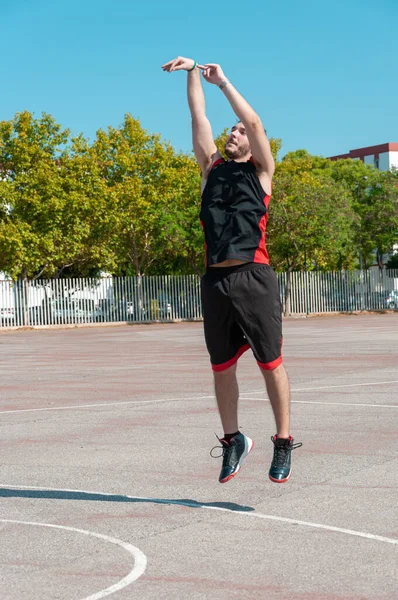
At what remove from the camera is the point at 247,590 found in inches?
161

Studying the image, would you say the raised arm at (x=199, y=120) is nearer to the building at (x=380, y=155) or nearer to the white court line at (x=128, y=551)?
the white court line at (x=128, y=551)

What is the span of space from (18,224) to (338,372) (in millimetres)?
32451

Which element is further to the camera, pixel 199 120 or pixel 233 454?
pixel 199 120

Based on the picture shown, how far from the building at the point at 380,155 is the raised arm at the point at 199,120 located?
357 ft

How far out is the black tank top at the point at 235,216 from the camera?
19.4ft

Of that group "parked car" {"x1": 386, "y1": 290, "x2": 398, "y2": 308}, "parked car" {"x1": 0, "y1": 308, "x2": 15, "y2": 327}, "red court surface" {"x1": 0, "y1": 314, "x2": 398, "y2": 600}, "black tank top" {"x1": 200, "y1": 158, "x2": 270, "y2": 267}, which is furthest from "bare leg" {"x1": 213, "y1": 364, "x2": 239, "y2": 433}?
"parked car" {"x1": 386, "y1": 290, "x2": 398, "y2": 308}

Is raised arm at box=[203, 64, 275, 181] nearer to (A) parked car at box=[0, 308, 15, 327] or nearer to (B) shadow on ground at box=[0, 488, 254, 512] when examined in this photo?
(B) shadow on ground at box=[0, 488, 254, 512]

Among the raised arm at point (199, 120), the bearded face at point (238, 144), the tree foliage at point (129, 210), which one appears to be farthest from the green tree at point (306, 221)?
the bearded face at point (238, 144)

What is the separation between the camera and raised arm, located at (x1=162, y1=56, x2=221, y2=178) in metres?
6.16

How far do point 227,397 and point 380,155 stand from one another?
11348 cm

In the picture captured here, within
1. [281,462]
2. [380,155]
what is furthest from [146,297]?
[380,155]

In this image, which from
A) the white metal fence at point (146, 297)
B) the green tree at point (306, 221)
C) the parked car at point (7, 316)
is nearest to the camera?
the parked car at point (7, 316)

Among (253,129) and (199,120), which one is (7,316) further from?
(253,129)

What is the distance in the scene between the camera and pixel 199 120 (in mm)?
6305
